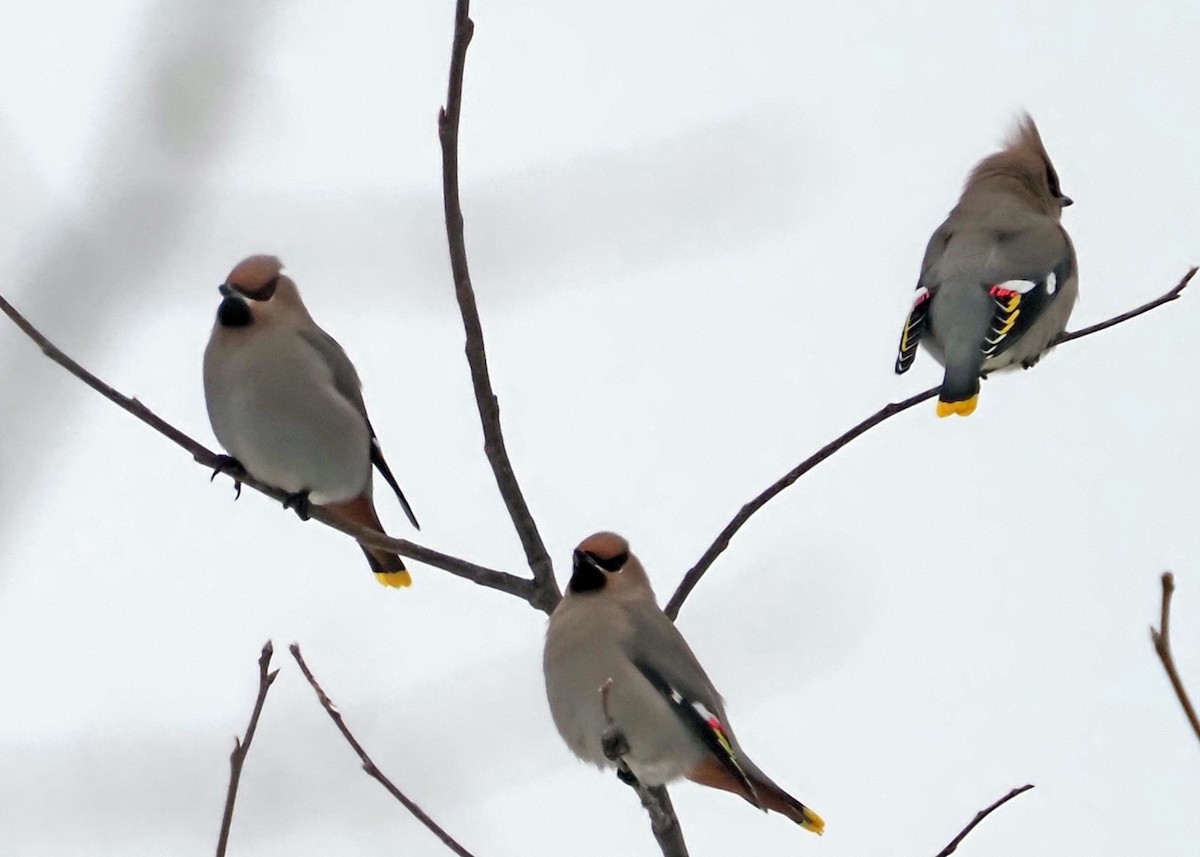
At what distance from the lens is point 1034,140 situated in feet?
23.7

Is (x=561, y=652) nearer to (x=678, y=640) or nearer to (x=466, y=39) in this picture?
(x=678, y=640)

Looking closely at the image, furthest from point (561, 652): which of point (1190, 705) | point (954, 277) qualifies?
point (1190, 705)

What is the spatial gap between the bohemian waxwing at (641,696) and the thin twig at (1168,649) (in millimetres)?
2318

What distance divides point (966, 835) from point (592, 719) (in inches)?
59.4

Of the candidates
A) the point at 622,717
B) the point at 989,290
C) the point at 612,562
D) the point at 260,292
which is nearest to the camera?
the point at 622,717

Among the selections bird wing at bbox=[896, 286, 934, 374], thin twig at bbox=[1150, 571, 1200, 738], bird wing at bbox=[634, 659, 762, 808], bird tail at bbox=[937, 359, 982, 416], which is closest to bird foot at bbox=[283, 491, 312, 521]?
bird wing at bbox=[634, 659, 762, 808]

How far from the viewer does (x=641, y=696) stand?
4242 mm

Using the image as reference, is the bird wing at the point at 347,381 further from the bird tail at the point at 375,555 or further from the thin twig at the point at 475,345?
the thin twig at the point at 475,345

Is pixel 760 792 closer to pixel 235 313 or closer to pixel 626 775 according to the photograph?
pixel 626 775

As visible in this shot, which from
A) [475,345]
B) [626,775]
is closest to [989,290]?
[626,775]

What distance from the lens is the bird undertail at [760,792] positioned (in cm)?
388

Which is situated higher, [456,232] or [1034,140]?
[1034,140]

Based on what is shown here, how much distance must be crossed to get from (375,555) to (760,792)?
1978 mm

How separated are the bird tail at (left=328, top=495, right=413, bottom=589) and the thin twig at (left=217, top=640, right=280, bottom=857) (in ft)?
8.89
